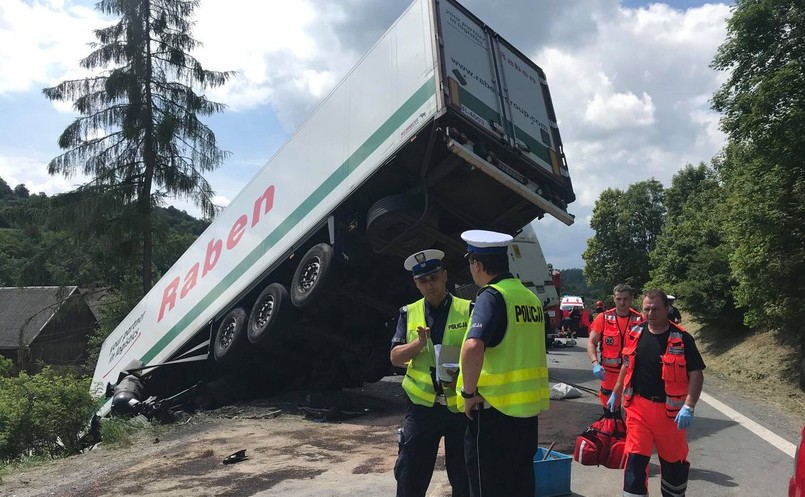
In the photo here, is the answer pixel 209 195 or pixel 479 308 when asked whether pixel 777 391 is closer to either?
pixel 479 308

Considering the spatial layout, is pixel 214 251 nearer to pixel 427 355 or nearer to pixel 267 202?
pixel 267 202

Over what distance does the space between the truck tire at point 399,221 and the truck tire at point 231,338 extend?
2.72m

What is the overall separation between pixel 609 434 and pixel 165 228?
19.9 meters

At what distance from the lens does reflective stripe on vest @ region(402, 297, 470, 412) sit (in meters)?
3.15

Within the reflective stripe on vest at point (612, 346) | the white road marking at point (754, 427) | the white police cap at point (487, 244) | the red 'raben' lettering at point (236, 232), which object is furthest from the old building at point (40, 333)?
the white police cap at point (487, 244)

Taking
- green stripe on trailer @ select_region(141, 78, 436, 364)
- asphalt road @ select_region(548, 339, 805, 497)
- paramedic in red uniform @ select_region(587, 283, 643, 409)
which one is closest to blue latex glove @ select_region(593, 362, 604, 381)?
paramedic in red uniform @ select_region(587, 283, 643, 409)

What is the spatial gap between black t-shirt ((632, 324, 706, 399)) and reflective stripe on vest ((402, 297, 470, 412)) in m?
1.14

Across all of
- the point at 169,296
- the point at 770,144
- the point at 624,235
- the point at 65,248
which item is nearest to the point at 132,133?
the point at 65,248

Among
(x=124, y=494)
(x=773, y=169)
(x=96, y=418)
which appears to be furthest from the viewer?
(x=773, y=169)

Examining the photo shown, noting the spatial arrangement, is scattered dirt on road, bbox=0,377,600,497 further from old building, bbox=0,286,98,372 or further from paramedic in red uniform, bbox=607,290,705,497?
old building, bbox=0,286,98,372

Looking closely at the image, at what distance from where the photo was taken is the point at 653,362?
3525 millimetres

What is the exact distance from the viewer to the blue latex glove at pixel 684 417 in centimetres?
330

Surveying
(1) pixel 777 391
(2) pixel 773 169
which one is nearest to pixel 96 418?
(1) pixel 777 391

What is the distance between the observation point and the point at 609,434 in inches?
165
